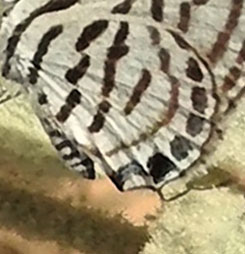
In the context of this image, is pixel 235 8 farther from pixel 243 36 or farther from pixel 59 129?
pixel 59 129

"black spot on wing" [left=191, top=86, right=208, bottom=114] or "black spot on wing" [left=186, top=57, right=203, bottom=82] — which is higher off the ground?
"black spot on wing" [left=186, top=57, right=203, bottom=82]

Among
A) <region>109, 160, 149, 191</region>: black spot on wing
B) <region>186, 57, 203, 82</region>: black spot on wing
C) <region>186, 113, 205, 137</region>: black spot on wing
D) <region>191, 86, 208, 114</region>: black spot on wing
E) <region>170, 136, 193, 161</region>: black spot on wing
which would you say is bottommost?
<region>109, 160, 149, 191</region>: black spot on wing

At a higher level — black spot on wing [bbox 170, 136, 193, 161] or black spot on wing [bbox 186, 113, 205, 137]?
black spot on wing [bbox 186, 113, 205, 137]

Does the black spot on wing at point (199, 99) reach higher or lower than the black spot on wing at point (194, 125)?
higher

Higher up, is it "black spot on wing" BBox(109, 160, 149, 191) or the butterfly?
the butterfly

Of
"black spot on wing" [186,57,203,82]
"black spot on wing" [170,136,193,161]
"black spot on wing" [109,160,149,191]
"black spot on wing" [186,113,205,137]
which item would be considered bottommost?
"black spot on wing" [109,160,149,191]

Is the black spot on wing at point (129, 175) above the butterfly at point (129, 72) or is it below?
below

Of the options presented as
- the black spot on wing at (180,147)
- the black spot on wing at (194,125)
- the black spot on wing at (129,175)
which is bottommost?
the black spot on wing at (129,175)

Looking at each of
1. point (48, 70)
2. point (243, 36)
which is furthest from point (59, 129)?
point (243, 36)
